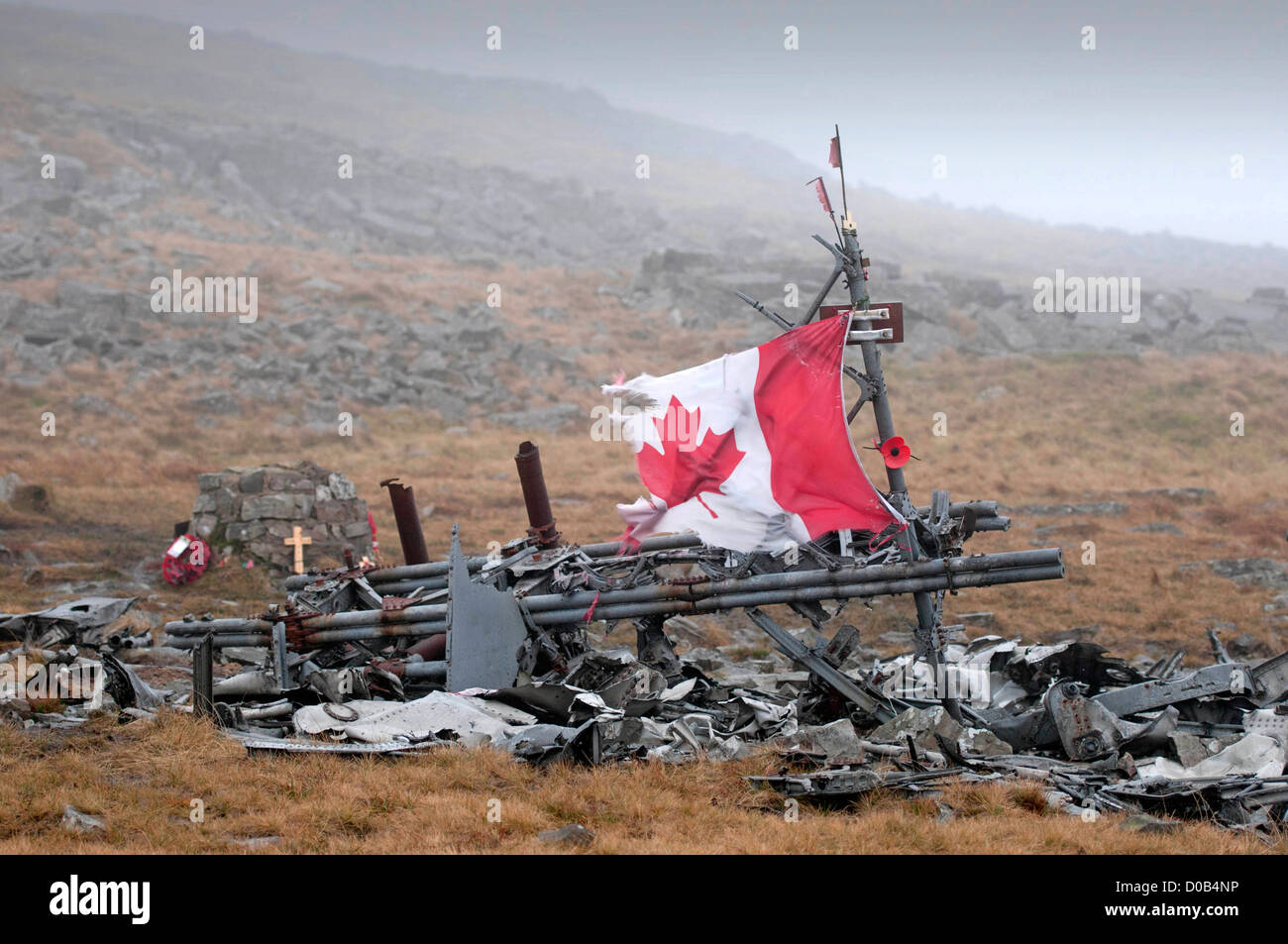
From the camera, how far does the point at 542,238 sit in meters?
75.1

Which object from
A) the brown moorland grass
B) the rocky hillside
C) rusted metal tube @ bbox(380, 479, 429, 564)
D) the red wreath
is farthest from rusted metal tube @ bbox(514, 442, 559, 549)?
the rocky hillside

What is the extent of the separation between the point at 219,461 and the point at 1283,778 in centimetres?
2967

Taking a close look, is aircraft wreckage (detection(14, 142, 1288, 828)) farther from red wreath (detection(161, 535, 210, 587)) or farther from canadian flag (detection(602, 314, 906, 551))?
red wreath (detection(161, 535, 210, 587))

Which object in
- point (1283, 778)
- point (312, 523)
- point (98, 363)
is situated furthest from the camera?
point (98, 363)

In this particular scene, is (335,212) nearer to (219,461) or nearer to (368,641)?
(219,461)

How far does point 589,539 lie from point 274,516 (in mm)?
6965

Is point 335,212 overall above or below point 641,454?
above

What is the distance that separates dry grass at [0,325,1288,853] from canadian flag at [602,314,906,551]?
2.59 m

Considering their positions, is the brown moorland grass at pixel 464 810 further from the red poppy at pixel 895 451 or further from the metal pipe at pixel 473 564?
the metal pipe at pixel 473 564

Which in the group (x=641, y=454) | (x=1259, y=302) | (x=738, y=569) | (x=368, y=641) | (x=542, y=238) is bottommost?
(x=368, y=641)

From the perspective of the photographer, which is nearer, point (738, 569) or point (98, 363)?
point (738, 569)

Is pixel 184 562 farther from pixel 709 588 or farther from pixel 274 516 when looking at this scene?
pixel 709 588

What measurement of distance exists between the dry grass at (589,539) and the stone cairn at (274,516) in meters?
0.80
